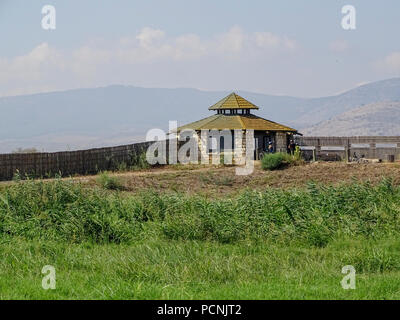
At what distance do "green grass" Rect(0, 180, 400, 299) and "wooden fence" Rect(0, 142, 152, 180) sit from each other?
11.7 meters

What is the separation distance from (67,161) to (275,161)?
1009 cm

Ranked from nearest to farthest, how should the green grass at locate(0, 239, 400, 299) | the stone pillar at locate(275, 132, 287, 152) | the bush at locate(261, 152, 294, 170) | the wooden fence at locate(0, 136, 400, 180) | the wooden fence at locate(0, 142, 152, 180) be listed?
the green grass at locate(0, 239, 400, 299) → the wooden fence at locate(0, 142, 152, 180) → the wooden fence at locate(0, 136, 400, 180) → the bush at locate(261, 152, 294, 170) → the stone pillar at locate(275, 132, 287, 152)

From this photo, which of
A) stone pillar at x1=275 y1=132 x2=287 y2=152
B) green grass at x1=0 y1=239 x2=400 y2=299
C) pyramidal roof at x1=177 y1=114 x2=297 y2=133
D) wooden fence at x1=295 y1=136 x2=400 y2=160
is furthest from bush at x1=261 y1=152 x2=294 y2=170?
green grass at x1=0 y1=239 x2=400 y2=299

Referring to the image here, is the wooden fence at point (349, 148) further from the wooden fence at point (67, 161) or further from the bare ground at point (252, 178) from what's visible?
the wooden fence at point (67, 161)

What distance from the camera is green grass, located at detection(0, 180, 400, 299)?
9383 mm

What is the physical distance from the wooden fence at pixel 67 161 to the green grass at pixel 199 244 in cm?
1171

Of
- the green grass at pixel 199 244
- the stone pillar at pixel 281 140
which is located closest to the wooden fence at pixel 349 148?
the stone pillar at pixel 281 140

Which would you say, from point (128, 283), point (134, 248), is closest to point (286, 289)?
point (128, 283)

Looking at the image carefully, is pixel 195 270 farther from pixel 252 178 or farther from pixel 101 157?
pixel 101 157

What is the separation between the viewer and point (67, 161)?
3147 centimetres

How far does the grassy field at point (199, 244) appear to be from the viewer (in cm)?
938

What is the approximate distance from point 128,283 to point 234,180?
1923cm

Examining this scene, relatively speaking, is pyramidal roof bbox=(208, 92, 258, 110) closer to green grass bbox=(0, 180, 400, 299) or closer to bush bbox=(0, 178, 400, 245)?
bush bbox=(0, 178, 400, 245)
